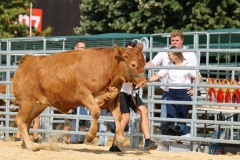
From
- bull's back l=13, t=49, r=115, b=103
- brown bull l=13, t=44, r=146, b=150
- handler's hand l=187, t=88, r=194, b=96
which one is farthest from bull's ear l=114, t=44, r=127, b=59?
handler's hand l=187, t=88, r=194, b=96

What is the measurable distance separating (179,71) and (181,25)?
1451 cm

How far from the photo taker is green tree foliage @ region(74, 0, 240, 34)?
26.5 metres

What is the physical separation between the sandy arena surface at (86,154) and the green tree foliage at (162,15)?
14.4m

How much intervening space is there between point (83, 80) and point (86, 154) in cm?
101

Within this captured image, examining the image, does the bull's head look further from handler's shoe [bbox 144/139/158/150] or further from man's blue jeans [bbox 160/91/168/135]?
man's blue jeans [bbox 160/91/168/135]

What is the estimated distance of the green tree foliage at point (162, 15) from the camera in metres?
26.5

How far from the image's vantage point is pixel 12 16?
2967cm

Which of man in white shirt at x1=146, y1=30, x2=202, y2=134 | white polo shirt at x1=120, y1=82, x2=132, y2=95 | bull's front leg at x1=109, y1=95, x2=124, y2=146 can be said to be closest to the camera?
bull's front leg at x1=109, y1=95, x2=124, y2=146

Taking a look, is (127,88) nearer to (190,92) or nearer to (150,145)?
(150,145)

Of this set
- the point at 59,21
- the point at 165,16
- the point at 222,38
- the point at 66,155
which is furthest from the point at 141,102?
the point at 59,21

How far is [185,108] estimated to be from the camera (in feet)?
43.0

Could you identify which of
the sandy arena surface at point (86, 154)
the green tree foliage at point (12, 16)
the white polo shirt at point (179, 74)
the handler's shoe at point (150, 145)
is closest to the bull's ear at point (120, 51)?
the sandy arena surface at point (86, 154)

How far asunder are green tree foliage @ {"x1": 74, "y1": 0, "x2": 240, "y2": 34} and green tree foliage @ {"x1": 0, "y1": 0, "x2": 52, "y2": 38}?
2.52 metres

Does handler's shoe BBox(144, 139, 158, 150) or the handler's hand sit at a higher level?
the handler's hand
